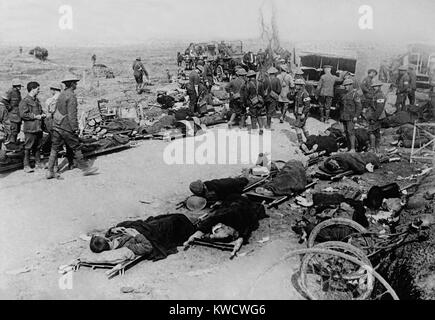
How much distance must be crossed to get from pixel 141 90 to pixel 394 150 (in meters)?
11.1

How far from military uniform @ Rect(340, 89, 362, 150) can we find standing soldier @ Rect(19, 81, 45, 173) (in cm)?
642

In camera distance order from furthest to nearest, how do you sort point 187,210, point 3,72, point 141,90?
point 3,72 → point 141,90 → point 187,210

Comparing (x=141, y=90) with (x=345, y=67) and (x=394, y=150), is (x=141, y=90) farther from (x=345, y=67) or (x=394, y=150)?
(x=394, y=150)

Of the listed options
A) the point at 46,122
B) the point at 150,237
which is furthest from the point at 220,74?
the point at 150,237

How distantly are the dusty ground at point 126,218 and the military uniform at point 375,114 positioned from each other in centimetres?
109

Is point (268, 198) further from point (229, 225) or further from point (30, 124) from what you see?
point (30, 124)

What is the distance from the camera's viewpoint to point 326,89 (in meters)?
12.3

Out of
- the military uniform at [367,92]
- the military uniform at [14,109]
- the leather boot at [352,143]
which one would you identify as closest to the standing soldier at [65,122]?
the military uniform at [14,109]

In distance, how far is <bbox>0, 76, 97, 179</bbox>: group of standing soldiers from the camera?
774 cm

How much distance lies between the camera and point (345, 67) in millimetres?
15031

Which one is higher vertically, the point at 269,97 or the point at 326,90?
the point at 326,90

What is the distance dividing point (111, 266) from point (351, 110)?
262 inches

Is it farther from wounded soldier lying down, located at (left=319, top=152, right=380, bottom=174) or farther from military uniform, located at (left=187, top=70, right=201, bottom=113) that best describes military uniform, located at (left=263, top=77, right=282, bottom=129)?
wounded soldier lying down, located at (left=319, top=152, right=380, bottom=174)
